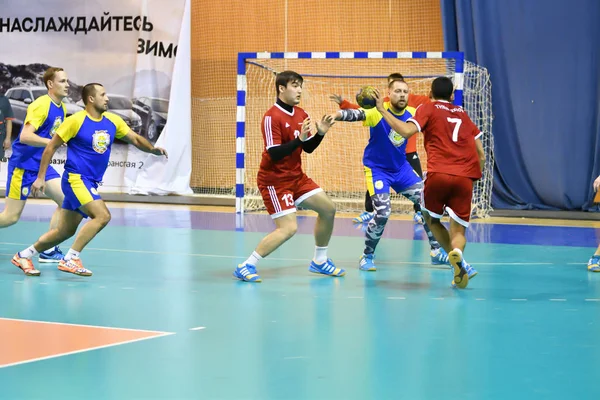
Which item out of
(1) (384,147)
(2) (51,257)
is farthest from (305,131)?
(2) (51,257)

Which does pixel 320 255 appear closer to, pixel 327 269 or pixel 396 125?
pixel 327 269

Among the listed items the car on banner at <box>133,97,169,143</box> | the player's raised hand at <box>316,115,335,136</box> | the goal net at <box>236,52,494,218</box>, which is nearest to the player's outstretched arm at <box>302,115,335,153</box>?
the player's raised hand at <box>316,115,335,136</box>

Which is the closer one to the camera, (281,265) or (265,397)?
(265,397)

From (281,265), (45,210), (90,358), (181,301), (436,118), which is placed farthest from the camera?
(45,210)

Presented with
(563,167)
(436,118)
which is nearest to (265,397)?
(436,118)

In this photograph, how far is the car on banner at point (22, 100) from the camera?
1981cm

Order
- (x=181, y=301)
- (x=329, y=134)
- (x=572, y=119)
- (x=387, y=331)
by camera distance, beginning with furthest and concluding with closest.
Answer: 1. (x=329, y=134)
2. (x=572, y=119)
3. (x=181, y=301)
4. (x=387, y=331)

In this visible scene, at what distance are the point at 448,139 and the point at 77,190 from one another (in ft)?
10.9

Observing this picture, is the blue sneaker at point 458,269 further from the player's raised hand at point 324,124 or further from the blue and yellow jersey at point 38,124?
the blue and yellow jersey at point 38,124

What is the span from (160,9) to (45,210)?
5569 mm

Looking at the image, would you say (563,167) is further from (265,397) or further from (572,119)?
(265,397)

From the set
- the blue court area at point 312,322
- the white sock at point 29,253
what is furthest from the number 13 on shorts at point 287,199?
the white sock at point 29,253

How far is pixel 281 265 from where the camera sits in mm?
9328

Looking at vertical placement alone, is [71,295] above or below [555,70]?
below
